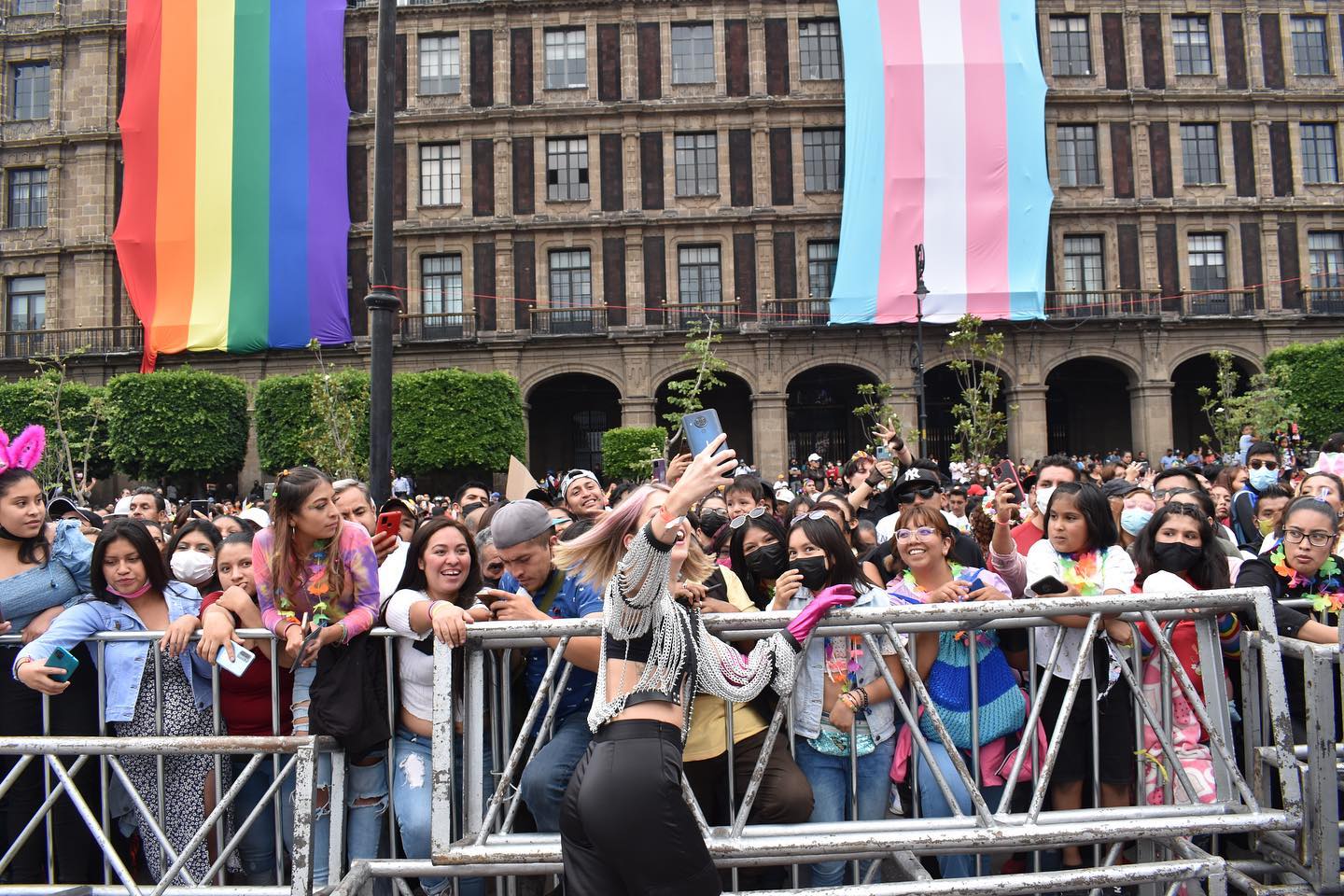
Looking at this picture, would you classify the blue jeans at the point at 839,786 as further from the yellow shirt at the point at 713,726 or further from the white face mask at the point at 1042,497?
the white face mask at the point at 1042,497

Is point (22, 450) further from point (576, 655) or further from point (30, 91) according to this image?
point (30, 91)

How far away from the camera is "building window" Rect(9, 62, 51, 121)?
31.9 m

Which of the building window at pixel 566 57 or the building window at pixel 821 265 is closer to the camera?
the building window at pixel 821 265

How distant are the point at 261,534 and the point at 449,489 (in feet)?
83.0

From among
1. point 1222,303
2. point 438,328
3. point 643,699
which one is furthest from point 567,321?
point 643,699

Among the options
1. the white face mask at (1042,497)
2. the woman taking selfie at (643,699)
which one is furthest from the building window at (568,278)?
the woman taking selfie at (643,699)

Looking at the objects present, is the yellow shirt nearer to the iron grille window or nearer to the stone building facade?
the stone building facade

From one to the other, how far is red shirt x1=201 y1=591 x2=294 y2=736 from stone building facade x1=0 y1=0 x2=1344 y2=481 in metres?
25.5

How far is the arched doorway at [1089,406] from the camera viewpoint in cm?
3262

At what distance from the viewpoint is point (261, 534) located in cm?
410

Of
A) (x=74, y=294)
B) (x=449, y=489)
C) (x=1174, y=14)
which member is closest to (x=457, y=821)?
(x=449, y=489)

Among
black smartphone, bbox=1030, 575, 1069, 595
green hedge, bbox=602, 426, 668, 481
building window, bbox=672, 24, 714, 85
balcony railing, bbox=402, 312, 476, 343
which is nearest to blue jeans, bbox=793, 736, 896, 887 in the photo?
black smartphone, bbox=1030, 575, 1069, 595

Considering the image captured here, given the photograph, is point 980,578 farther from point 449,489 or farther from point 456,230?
point 456,230

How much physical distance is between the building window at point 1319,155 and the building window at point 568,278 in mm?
25175
